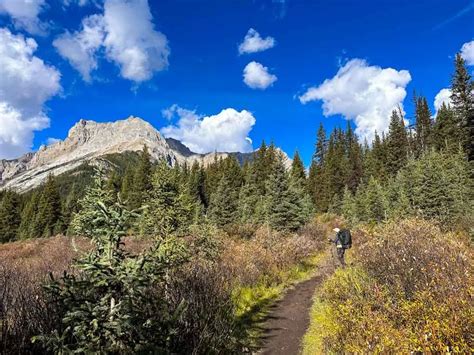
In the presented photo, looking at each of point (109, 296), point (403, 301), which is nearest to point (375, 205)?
point (403, 301)

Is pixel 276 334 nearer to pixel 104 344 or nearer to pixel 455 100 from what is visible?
pixel 104 344

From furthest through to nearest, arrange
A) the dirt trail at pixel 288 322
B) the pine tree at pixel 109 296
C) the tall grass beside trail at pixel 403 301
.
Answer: the dirt trail at pixel 288 322
the tall grass beside trail at pixel 403 301
the pine tree at pixel 109 296

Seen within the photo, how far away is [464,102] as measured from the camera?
140ft

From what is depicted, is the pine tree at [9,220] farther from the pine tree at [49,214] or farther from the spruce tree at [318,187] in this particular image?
the spruce tree at [318,187]

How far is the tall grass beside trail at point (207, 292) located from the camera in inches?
192

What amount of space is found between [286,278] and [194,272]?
8.19m

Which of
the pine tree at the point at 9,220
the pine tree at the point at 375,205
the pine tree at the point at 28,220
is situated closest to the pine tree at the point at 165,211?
the pine tree at the point at 375,205

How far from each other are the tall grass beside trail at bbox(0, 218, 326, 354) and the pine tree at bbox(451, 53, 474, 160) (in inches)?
1248

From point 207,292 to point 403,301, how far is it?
3622 millimetres

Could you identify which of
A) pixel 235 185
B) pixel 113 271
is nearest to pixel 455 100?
pixel 235 185

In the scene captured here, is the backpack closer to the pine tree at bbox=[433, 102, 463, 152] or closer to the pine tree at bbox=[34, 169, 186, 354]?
the pine tree at bbox=[34, 169, 186, 354]

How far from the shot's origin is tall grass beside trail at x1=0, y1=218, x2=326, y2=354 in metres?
4.88

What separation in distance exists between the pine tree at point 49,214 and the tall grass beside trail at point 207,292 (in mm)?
54226

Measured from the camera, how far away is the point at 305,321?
9922 mm
